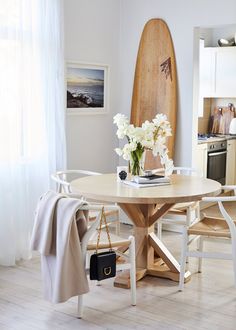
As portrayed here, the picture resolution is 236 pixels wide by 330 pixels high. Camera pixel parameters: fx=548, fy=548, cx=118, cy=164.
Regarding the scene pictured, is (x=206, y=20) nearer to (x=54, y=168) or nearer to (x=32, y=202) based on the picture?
(x=54, y=168)

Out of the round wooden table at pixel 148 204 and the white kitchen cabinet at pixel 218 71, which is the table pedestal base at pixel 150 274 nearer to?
the round wooden table at pixel 148 204

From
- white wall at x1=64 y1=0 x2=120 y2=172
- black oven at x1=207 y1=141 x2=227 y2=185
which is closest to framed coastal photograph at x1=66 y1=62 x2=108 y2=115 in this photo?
white wall at x1=64 y1=0 x2=120 y2=172

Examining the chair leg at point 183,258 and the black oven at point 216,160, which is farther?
the black oven at point 216,160

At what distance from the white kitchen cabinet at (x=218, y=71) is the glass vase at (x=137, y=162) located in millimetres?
3333

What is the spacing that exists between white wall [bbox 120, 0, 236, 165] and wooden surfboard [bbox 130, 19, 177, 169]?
7cm

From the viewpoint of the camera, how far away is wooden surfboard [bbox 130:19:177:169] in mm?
5676

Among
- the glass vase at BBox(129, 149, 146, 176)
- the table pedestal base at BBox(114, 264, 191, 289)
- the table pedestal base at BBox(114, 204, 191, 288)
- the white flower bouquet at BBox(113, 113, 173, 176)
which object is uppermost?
the white flower bouquet at BBox(113, 113, 173, 176)

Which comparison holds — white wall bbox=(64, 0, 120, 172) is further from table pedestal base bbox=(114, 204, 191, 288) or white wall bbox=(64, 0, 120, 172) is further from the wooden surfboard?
table pedestal base bbox=(114, 204, 191, 288)

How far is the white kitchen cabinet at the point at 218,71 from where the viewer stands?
716 cm

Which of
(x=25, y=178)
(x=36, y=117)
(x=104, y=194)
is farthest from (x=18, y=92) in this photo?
(x=104, y=194)

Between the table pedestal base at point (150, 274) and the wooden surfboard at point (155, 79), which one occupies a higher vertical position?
the wooden surfboard at point (155, 79)

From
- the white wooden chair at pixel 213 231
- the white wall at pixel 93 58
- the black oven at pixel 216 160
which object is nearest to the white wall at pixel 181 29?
the white wall at pixel 93 58

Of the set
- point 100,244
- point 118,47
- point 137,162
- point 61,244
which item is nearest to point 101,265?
point 100,244

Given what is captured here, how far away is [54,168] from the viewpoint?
5.09m
